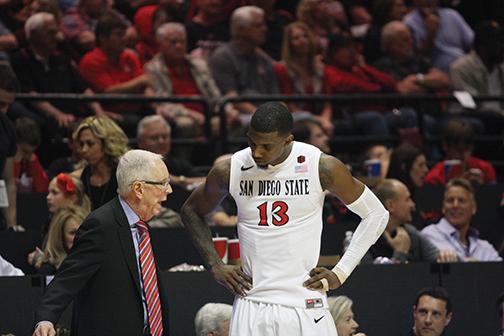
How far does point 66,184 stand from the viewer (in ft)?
28.0

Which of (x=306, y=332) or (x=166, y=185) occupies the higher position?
(x=166, y=185)

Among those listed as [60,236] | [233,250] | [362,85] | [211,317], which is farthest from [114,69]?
[211,317]

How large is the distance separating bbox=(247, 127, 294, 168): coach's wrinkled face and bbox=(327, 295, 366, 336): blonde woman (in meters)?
1.86

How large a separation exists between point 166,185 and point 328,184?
2.78 ft

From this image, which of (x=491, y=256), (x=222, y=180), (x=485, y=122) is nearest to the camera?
(x=222, y=180)

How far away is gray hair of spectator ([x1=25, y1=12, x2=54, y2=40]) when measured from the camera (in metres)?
10.9

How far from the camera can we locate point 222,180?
6.19 m

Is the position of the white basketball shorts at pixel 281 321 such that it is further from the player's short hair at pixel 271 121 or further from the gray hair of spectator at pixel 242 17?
the gray hair of spectator at pixel 242 17

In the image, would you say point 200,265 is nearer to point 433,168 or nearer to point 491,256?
point 491,256

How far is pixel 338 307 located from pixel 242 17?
4896mm

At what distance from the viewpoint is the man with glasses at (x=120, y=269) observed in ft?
18.6

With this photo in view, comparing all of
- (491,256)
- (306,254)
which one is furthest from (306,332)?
(491,256)

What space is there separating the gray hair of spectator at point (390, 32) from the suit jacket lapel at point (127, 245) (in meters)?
7.52

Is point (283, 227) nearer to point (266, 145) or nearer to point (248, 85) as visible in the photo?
point (266, 145)
